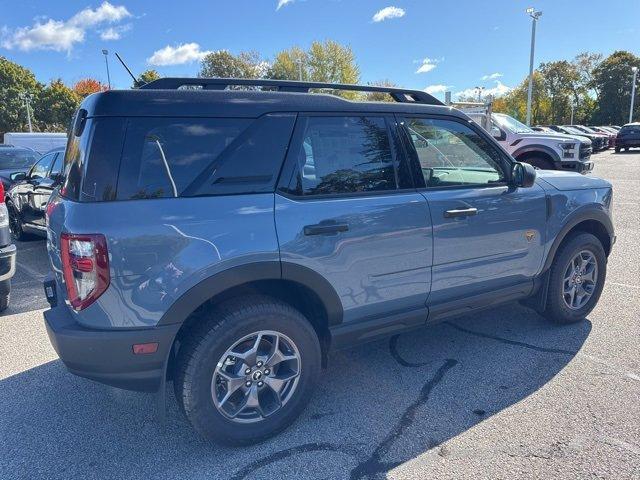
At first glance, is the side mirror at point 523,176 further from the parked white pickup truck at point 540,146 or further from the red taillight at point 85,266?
the parked white pickup truck at point 540,146

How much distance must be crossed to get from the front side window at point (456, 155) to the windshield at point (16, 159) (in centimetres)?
Answer: 998

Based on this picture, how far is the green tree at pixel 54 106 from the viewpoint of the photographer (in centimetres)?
4456

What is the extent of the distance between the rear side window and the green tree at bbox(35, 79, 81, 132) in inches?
1919

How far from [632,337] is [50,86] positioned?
5311 centimetres

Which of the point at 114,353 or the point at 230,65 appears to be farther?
the point at 230,65

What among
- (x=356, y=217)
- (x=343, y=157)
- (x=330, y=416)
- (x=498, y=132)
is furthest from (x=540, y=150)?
(x=330, y=416)

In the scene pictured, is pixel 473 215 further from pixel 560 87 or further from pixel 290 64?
pixel 560 87

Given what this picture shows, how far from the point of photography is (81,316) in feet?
7.45

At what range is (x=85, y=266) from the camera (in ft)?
7.15

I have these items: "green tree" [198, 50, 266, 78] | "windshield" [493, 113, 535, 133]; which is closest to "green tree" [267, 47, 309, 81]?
"green tree" [198, 50, 266, 78]

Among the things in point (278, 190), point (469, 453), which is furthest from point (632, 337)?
point (278, 190)

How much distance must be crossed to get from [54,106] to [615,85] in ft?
213

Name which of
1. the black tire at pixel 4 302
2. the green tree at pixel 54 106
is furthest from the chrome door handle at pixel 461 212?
the green tree at pixel 54 106

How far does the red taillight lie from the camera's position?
214 centimetres
